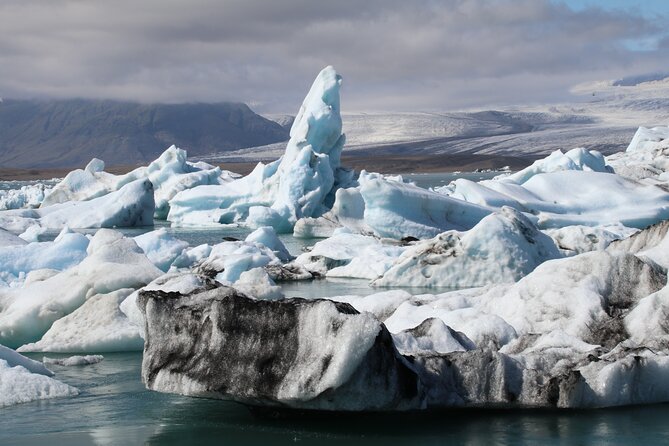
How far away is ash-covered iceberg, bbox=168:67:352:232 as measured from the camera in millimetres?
28281

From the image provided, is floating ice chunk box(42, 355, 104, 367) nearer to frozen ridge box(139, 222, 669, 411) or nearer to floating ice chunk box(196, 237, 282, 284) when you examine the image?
frozen ridge box(139, 222, 669, 411)

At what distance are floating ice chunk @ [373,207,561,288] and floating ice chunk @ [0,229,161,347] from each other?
5324 millimetres

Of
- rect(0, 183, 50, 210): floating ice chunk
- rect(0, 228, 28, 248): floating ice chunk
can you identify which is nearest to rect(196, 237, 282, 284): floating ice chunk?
rect(0, 228, 28, 248): floating ice chunk

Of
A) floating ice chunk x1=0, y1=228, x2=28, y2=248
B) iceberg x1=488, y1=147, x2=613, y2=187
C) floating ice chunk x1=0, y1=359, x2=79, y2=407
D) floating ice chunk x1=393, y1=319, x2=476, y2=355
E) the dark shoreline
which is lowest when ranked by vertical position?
the dark shoreline

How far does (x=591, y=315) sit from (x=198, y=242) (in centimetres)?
1689

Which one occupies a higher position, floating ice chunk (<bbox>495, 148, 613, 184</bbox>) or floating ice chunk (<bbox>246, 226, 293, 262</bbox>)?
floating ice chunk (<bbox>495, 148, 613, 184</bbox>)

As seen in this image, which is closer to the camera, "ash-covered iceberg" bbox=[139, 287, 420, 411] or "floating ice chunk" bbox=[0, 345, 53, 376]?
"ash-covered iceberg" bbox=[139, 287, 420, 411]

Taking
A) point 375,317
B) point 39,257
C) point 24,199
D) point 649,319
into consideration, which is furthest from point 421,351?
point 24,199

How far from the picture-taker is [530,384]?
19.2 ft

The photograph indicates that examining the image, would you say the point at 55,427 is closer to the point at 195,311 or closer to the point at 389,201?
the point at 195,311

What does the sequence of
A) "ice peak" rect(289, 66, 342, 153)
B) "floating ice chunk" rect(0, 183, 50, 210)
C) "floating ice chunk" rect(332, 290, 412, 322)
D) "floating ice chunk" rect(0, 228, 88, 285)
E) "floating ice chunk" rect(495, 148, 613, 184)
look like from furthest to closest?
"floating ice chunk" rect(0, 183, 50, 210) → "floating ice chunk" rect(495, 148, 613, 184) → "ice peak" rect(289, 66, 342, 153) → "floating ice chunk" rect(0, 228, 88, 285) → "floating ice chunk" rect(332, 290, 412, 322)

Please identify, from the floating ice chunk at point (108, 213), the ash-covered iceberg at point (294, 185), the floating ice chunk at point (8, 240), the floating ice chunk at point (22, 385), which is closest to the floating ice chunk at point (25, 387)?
the floating ice chunk at point (22, 385)

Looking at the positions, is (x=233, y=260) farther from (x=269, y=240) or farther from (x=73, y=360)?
(x=73, y=360)

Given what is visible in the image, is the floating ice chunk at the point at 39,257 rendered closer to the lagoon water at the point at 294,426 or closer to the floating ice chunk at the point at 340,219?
the lagoon water at the point at 294,426
